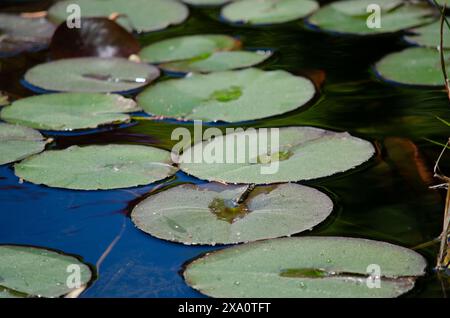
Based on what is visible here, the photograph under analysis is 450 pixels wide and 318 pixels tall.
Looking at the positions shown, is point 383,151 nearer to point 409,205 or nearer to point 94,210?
point 409,205

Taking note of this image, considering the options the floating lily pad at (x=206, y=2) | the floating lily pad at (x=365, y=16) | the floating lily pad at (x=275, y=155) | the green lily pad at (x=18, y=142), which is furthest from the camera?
the floating lily pad at (x=206, y=2)

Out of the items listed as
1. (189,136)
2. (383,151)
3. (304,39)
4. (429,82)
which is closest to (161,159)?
(189,136)

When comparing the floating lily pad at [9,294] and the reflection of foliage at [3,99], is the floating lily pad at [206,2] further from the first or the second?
the floating lily pad at [9,294]

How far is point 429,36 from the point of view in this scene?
268 centimetres

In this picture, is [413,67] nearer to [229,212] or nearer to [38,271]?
[229,212]

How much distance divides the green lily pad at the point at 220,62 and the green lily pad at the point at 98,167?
67 cm

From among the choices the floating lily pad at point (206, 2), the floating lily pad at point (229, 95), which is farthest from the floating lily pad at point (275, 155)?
the floating lily pad at point (206, 2)

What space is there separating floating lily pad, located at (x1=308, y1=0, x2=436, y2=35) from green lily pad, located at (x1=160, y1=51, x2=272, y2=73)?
37 cm

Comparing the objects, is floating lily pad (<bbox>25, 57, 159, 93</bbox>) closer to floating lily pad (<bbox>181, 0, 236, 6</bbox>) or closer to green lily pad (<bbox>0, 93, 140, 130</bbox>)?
green lily pad (<bbox>0, 93, 140, 130</bbox>)

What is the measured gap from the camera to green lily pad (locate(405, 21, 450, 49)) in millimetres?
2600

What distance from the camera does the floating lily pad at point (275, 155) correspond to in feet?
5.92

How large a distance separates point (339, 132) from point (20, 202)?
80cm

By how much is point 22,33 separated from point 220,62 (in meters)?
0.90

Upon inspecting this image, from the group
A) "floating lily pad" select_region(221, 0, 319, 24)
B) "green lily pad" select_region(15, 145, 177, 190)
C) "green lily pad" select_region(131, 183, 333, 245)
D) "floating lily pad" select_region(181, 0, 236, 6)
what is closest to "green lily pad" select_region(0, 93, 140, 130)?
"green lily pad" select_region(15, 145, 177, 190)
